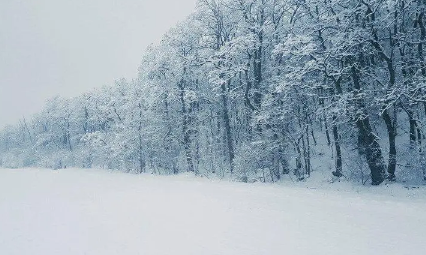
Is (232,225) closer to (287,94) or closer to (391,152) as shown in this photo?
(391,152)

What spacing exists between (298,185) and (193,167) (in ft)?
53.3

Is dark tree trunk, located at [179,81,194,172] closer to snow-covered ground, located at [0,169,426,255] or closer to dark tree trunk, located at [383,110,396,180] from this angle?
snow-covered ground, located at [0,169,426,255]

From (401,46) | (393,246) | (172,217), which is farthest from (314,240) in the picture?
(401,46)

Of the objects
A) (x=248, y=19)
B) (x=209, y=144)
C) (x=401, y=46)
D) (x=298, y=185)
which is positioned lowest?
(x=298, y=185)

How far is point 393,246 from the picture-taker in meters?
9.43

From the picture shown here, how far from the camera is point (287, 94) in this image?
2475 cm

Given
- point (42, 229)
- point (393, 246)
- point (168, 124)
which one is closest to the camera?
point (393, 246)

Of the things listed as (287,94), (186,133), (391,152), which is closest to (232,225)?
(391,152)

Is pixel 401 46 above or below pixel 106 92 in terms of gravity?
below

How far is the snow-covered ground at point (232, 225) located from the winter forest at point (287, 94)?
15.2ft

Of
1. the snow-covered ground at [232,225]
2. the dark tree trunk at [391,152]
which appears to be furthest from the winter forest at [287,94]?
the snow-covered ground at [232,225]

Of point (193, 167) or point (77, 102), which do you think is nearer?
point (193, 167)

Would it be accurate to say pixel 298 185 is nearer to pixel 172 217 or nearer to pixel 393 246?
pixel 172 217

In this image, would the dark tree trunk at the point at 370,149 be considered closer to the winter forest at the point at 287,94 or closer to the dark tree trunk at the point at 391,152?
the winter forest at the point at 287,94
